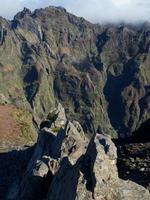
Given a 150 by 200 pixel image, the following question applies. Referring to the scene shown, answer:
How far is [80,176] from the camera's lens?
57.7 feet

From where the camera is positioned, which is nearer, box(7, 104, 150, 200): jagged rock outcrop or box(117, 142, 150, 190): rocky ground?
box(7, 104, 150, 200): jagged rock outcrop

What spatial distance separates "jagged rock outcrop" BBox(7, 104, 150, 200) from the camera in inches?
676

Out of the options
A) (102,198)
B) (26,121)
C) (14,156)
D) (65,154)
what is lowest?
(102,198)

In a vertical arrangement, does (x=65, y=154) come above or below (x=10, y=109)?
below

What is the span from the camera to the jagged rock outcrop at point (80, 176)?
17172 mm

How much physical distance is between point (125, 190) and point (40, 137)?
11.1 meters

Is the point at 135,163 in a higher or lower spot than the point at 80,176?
higher

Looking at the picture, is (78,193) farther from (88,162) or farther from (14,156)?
(14,156)

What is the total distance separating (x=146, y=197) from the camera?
59.4ft

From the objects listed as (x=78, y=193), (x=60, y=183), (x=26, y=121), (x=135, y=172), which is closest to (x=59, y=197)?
(x=60, y=183)

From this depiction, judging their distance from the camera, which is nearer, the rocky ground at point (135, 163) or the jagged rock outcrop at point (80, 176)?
the jagged rock outcrop at point (80, 176)

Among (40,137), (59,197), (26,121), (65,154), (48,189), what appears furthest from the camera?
(26,121)

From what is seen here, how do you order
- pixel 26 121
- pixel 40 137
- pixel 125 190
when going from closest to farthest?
pixel 125 190 < pixel 40 137 < pixel 26 121

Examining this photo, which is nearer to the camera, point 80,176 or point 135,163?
point 80,176
